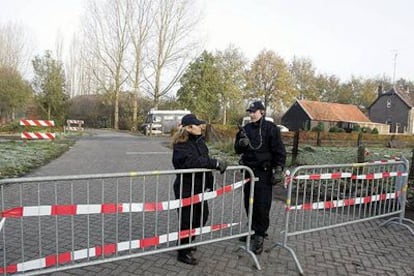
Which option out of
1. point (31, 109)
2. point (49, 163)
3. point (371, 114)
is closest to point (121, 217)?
point (49, 163)

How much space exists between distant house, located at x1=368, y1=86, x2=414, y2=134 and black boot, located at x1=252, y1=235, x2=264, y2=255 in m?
61.4

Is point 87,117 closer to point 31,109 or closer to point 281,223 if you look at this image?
point 31,109

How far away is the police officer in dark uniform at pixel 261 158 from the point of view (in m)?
4.38

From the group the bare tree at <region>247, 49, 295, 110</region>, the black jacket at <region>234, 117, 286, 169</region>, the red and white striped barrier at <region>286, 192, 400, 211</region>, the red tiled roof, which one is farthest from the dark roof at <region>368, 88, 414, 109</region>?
the black jacket at <region>234, 117, 286, 169</region>

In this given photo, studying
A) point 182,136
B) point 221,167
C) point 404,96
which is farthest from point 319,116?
point 182,136

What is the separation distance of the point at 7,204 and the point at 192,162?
14.0 ft

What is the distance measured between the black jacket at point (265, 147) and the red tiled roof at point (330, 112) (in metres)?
48.4

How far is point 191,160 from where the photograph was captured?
3.88 meters

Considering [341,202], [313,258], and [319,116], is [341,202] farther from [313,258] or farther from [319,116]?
[319,116]

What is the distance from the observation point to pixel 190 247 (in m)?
3.98

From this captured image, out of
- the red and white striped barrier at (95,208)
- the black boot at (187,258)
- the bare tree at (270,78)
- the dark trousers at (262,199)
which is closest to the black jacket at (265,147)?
the dark trousers at (262,199)

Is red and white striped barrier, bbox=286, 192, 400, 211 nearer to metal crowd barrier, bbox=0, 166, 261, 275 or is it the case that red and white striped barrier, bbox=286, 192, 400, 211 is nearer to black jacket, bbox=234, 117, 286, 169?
black jacket, bbox=234, 117, 286, 169

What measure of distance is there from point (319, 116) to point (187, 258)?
5099 cm

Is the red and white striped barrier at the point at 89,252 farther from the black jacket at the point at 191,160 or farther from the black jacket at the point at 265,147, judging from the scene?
the black jacket at the point at 265,147
